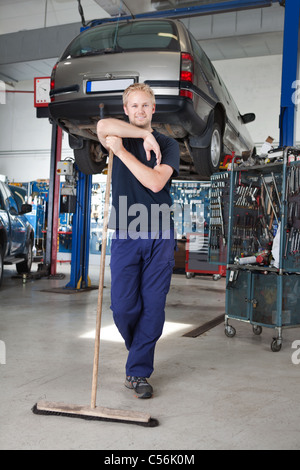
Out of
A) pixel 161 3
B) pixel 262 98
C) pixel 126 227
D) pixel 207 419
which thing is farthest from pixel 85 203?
pixel 262 98

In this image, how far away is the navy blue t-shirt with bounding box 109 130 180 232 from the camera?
2.21m

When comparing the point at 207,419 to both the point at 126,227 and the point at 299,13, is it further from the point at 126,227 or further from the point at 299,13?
the point at 299,13

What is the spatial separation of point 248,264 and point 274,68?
368 inches

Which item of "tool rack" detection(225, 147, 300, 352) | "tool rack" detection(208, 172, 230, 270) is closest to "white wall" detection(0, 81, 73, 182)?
"tool rack" detection(208, 172, 230, 270)

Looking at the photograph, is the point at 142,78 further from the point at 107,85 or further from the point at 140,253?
the point at 140,253

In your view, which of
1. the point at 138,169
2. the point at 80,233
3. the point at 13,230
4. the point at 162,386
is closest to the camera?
the point at 138,169

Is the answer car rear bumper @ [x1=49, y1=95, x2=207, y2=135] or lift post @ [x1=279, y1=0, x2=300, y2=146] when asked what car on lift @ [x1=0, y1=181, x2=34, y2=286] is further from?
lift post @ [x1=279, y1=0, x2=300, y2=146]

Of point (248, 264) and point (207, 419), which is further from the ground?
point (248, 264)

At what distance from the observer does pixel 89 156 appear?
4.94 metres

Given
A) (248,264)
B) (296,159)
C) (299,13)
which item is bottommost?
(248,264)

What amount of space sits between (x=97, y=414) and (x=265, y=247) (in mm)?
2663

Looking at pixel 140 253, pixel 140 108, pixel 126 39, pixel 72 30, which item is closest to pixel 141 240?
pixel 140 253

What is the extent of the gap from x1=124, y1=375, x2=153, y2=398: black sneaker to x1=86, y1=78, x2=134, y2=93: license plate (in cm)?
241
